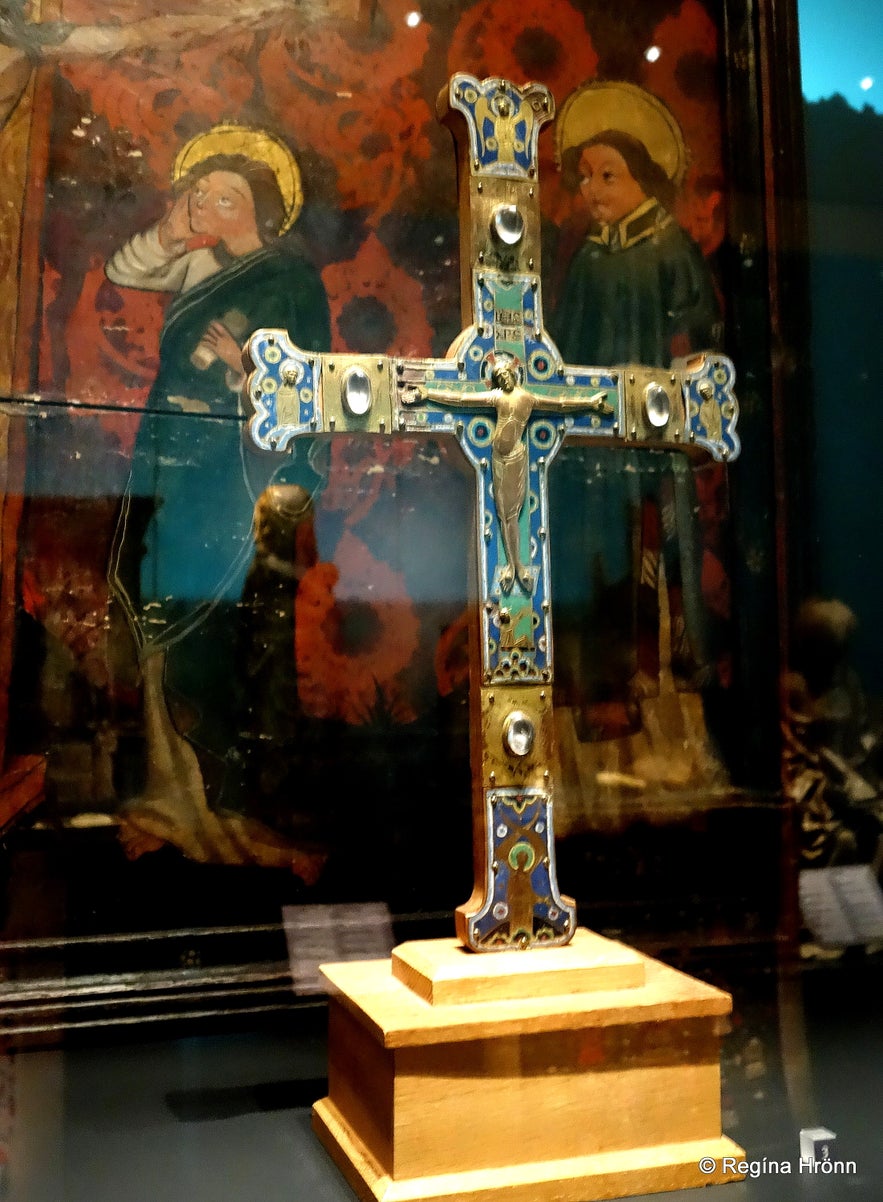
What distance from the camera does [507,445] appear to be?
2.57 meters

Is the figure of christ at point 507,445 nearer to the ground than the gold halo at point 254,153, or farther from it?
nearer to the ground

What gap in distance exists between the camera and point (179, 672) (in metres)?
3.19

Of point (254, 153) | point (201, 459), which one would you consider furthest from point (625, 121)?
point (201, 459)

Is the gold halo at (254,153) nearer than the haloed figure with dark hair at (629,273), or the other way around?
the gold halo at (254,153)

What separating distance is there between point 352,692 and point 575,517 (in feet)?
2.86

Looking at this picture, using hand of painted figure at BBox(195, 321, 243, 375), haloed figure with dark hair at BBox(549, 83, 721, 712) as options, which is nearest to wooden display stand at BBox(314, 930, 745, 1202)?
haloed figure with dark hair at BBox(549, 83, 721, 712)

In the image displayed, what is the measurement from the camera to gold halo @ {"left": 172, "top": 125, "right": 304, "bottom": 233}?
129 inches

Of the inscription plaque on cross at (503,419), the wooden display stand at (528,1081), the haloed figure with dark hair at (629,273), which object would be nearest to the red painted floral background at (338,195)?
the haloed figure with dark hair at (629,273)

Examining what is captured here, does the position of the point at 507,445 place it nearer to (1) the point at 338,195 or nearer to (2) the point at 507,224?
(2) the point at 507,224

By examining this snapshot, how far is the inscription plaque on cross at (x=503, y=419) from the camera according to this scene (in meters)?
2.46

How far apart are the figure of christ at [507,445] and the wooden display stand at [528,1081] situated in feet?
2.74

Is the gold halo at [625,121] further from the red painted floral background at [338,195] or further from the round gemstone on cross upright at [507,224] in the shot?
the round gemstone on cross upright at [507,224]

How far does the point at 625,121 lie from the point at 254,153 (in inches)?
45.8

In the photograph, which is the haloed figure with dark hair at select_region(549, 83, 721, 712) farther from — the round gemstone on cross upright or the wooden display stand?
the wooden display stand
